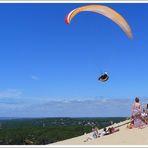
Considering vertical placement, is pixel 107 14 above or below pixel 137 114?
above

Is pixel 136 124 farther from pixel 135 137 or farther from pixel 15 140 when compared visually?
pixel 15 140

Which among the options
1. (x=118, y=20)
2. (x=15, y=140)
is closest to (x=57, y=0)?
(x=118, y=20)

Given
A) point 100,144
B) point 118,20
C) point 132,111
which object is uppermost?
point 118,20

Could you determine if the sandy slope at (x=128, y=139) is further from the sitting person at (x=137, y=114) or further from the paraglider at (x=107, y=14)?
the paraglider at (x=107, y=14)

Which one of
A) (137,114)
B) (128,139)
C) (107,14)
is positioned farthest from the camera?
(137,114)

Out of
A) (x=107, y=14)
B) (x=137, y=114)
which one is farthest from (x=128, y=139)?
(x=107, y=14)

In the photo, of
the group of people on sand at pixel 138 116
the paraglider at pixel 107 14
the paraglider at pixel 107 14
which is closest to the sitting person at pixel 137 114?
the group of people on sand at pixel 138 116

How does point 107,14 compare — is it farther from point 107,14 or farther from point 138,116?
point 138,116
